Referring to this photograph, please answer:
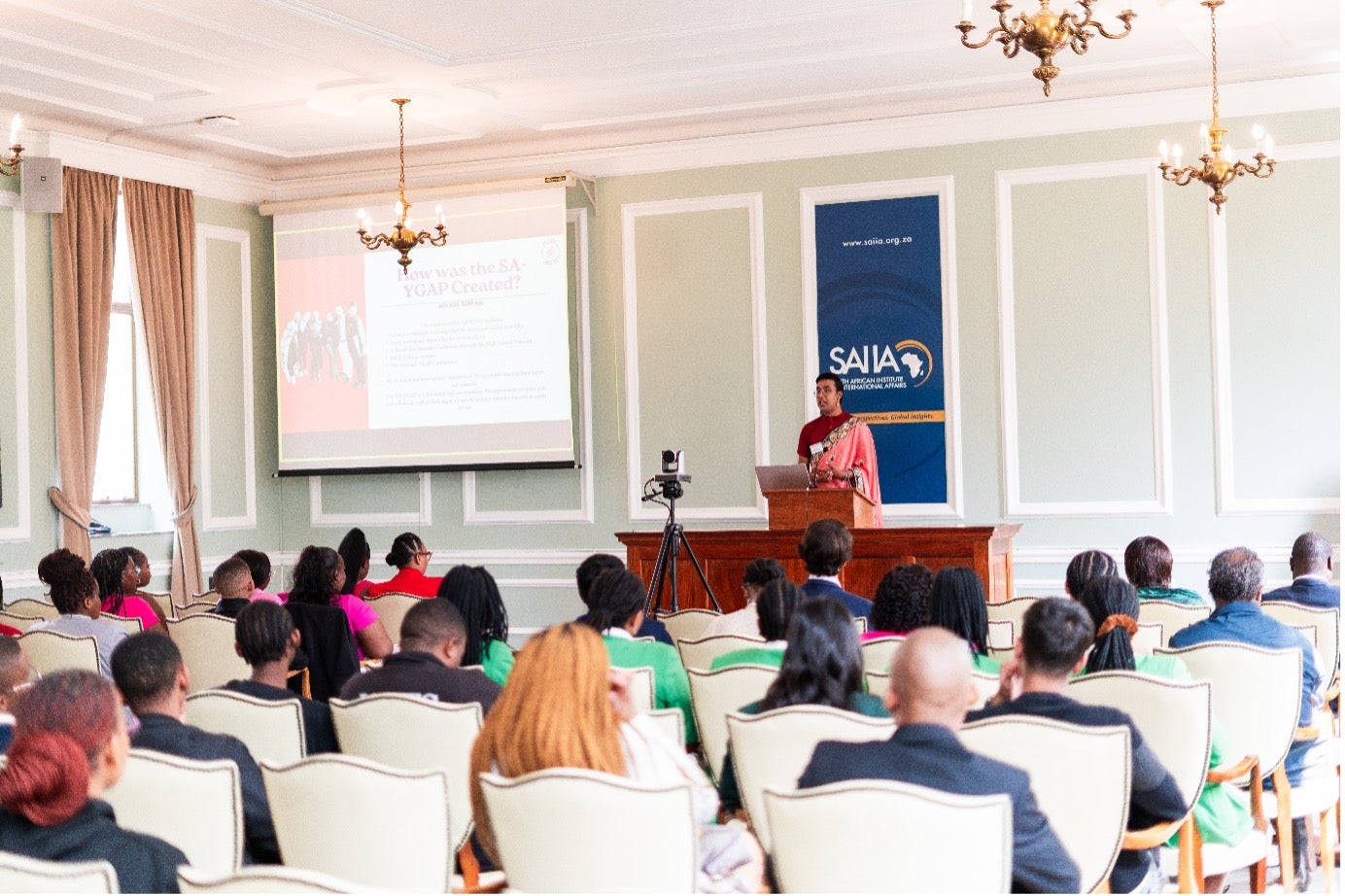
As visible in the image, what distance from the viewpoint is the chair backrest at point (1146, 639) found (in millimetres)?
4109

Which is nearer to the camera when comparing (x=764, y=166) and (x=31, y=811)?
(x=31, y=811)

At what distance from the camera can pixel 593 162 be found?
1000cm

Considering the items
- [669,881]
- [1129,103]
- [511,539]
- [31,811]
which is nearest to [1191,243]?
[1129,103]

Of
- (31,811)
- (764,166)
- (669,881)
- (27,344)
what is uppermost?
(764,166)

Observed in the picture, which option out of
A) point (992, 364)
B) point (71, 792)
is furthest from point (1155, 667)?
point (992, 364)

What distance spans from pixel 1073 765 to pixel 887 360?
6.51m

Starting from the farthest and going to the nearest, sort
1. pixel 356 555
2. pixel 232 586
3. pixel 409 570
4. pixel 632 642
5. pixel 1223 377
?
pixel 1223 377, pixel 356 555, pixel 409 570, pixel 232 586, pixel 632 642

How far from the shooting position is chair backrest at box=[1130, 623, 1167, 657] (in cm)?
411

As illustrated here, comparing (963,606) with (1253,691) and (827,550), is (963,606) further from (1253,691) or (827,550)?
(827,550)

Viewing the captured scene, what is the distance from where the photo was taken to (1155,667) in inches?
147

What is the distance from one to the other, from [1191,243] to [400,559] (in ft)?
16.8

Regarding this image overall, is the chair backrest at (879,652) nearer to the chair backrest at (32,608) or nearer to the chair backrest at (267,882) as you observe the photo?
the chair backrest at (267,882)

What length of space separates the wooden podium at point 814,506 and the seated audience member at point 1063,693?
448 centimetres

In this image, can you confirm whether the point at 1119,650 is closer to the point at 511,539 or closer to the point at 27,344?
the point at 511,539
